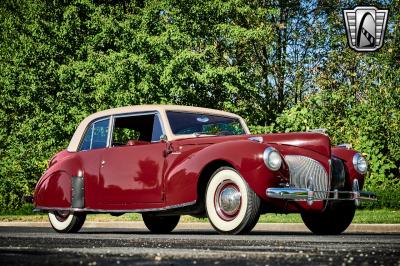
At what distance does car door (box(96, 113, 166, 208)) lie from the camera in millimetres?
8602

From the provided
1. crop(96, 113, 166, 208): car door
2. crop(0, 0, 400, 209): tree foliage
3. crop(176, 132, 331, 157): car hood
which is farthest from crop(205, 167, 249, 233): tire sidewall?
crop(0, 0, 400, 209): tree foliage

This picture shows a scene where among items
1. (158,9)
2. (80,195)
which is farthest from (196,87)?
(80,195)

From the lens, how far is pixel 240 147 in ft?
25.0

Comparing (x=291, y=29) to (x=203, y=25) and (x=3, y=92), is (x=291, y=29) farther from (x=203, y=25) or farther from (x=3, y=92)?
(x=3, y=92)

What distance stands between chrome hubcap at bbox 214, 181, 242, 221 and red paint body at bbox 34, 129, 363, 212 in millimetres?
240

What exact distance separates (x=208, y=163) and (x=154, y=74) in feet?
42.5

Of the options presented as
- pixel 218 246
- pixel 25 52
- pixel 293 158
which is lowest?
pixel 218 246

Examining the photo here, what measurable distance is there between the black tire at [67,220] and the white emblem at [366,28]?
1485 cm

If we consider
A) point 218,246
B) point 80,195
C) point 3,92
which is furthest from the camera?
point 3,92

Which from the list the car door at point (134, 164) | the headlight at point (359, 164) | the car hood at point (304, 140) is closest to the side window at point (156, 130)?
the car door at point (134, 164)

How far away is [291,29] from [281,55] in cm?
140

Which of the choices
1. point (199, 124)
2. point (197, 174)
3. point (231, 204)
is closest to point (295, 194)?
point (231, 204)

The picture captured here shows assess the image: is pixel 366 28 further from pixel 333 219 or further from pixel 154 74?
pixel 333 219

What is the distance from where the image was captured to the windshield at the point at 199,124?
8.95 meters
